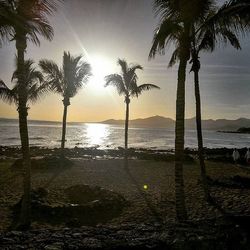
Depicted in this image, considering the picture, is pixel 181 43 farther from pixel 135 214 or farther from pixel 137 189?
pixel 137 189

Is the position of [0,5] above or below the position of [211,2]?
below

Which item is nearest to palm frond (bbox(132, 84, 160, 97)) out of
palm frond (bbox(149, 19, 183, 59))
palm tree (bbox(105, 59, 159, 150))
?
palm tree (bbox(105, 59, 159, 150))

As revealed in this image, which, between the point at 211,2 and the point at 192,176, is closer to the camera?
the point at 211,2

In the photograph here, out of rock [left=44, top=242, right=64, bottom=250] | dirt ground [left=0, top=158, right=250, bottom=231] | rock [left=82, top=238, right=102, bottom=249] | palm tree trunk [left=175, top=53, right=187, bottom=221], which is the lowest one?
dirt ground [left=0, top=158, right=250, bottom=231]

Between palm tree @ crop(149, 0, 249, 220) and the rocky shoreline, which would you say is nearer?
the rocky shoreline

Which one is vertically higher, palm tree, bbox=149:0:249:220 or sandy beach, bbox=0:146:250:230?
palm tree, bbox=149:0:249:220

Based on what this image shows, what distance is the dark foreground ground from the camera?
18.2 ft

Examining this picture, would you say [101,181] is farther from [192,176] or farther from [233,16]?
[233,16]

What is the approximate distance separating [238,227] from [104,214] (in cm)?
709

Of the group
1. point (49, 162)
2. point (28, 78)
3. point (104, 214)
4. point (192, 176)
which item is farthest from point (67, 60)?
point (104, 214)

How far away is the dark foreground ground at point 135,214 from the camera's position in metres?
5.55

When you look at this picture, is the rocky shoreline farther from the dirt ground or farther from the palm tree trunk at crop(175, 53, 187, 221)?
the palm tree trunk at crop(175, 53, 187, 221)

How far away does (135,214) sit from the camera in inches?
496

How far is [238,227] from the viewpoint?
20.5 feet
